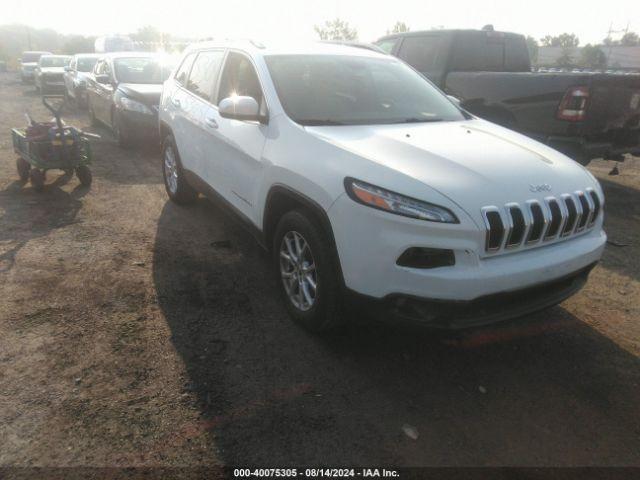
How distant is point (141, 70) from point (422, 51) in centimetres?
568

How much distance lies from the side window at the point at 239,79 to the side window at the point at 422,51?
4308 millimetres

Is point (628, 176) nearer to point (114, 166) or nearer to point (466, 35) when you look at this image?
point (466, 35)

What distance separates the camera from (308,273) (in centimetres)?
322

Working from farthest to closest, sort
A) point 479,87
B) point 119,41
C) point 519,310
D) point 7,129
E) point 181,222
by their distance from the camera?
point 119,41
point 7,129
point 479,87
point 181,222
point 519,310

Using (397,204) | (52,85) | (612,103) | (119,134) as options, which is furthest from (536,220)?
(52,85)

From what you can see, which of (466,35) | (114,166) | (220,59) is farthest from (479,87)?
(114,166)

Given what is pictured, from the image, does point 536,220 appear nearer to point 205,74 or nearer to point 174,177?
point 205,74

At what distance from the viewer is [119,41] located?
86.5ft

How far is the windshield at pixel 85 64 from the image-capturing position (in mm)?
14250

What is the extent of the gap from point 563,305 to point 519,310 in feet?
4.55

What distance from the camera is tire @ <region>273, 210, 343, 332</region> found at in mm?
2945

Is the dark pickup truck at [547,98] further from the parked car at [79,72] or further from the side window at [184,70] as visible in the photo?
the parked car at [79,72]

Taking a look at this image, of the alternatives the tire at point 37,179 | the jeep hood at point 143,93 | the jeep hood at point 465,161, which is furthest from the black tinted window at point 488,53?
the tire at point 37,179

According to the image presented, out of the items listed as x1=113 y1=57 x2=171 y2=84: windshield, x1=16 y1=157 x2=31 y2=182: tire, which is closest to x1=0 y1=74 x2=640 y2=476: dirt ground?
x1=16 y1=157 x2=31 y2=182: tire
